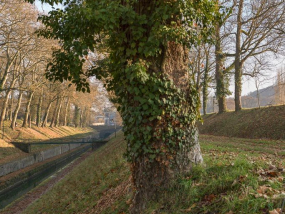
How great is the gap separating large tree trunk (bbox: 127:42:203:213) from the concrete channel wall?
1960 centimetres

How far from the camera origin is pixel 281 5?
19.5m

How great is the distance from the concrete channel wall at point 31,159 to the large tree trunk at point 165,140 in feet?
64.3

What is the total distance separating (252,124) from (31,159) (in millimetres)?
22004

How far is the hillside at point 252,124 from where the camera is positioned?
1728 cm

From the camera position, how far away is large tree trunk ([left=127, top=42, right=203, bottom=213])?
4.95 metres

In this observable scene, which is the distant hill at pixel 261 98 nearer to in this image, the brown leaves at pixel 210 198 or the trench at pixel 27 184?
the brown leaves at pixel 210 198

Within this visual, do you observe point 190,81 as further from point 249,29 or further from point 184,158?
point 249,29

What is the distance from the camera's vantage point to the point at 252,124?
19.6 metres

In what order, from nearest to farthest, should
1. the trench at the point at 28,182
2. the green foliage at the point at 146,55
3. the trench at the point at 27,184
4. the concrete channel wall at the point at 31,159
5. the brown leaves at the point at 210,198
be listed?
the brown leaves at the point at 210,198, the green foliage at the point at 146,55, the trench at the point at 27,184, the trench at the point at 28,182, the concrete channel wall at the point at 31,159

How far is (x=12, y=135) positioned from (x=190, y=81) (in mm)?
31119

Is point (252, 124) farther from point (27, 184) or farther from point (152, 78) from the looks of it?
point (27, 184)

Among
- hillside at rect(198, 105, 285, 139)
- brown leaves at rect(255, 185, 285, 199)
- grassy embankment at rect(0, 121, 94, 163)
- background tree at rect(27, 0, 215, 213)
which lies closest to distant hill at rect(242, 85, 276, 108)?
hillside at rect(198, 105, 285, 139)

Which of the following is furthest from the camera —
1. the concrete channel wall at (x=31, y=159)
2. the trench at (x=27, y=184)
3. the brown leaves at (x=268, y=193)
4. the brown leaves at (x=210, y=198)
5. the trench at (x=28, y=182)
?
the concrete channel wall at (x=31, y=159)

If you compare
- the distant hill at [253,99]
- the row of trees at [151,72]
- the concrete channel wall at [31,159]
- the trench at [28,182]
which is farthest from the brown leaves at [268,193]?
the concrete channel wall at [31,159]
